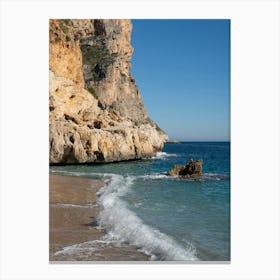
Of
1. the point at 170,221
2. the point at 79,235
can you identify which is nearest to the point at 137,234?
the point at 79,235

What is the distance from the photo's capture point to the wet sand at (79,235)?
507cm

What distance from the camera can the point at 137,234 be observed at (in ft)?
20.2

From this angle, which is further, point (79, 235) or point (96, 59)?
point (96, 59)

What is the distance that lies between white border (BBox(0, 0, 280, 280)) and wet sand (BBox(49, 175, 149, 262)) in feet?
1.64

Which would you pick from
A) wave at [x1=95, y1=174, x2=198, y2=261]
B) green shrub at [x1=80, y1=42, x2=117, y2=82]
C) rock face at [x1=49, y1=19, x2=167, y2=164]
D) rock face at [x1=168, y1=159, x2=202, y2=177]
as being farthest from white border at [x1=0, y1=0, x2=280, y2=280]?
green shrub at [x1=80, y1=42, x2=117, y2=82]
